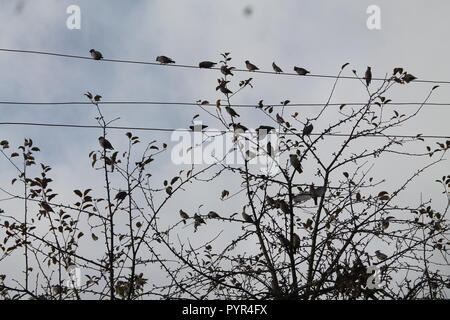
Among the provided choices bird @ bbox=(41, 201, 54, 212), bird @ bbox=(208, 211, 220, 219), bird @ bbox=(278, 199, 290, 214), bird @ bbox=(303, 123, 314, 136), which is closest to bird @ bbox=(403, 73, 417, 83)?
bird @ bbox=(303, 123, 314, 136)

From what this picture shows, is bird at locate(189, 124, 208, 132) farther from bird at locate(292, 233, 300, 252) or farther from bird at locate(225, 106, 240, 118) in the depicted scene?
bird at locate(292, 233, 300, 252)

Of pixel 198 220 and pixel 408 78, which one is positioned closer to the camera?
pixel 198 220

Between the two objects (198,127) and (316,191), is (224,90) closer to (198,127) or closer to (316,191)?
(198,127)

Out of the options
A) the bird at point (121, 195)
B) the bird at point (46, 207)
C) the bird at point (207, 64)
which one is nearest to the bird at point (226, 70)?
the bird at point (207, 64)

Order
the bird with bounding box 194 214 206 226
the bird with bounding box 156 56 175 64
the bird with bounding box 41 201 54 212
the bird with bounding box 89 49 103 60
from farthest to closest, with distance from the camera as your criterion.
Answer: the bird with bounding box 89 49 103 60
the bird with bounding box 41 201 54 212
the bird with bounding box 156 56 175 64
the bird with bounding box 194 214 206 226

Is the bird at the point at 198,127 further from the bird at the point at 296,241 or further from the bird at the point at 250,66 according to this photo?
the bird at the point at 296,241

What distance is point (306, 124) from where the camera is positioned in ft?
15.3

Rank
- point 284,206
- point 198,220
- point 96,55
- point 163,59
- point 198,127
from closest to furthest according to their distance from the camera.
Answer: point 284,206 → point 198,220 → point 163,59 → point 198,127 → point 96,55

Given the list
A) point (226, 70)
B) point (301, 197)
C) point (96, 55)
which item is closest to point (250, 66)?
point (226, 70)

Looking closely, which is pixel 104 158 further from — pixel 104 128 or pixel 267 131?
pixel 267 131

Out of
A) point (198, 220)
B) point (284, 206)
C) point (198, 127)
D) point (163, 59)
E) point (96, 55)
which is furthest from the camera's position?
point (96, 55)

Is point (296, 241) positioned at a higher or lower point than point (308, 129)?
lower
